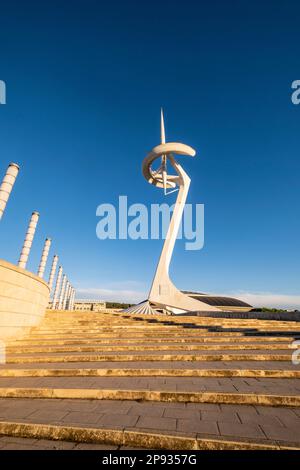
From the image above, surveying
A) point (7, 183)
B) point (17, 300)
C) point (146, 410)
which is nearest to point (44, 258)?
point (7, 183)

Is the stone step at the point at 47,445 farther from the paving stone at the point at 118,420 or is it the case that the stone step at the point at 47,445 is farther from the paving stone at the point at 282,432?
the paving stone at the point at 282,432

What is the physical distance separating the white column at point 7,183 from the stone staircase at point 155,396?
5.69 m

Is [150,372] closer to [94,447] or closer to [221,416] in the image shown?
[221,416]

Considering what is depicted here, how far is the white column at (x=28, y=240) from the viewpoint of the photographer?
12250mm

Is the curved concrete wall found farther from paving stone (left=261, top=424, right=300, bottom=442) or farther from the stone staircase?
paving stone (left=261, top=424, right=300, bottom=442)

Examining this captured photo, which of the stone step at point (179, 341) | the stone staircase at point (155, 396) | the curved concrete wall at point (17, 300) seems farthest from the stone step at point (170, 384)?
the curved concrete wall at point (17, 300)

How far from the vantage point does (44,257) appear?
15.9 meters

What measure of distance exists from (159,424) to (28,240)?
456 inches

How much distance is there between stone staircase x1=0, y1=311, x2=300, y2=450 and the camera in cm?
286

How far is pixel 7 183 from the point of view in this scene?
1034 centimetres

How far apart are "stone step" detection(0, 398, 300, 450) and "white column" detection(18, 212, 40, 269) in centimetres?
937

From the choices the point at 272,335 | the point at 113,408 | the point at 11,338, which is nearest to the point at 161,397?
the point at 113,408

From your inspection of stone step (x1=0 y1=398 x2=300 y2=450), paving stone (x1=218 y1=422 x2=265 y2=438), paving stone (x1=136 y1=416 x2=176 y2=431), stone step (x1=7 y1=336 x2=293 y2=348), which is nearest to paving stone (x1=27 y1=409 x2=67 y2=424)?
stone step (x1=0 y1=398 x2=300 y2=450)
